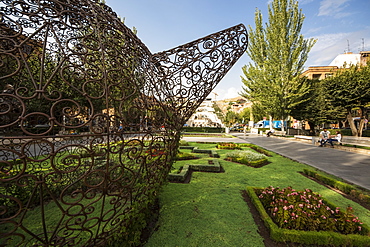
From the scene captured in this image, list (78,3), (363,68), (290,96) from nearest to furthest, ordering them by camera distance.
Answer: (78,3) → (363,68) → (290,96)

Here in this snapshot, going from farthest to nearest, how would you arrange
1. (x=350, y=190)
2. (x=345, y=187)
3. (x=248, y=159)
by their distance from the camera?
(x=248, y=159), (x=345, y=187), (x=350, y=190)

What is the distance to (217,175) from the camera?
5.81 metres

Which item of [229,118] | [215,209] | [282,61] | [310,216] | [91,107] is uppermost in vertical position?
[282,61]

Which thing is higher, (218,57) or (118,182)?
(218,57)

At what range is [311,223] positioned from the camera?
277 cm

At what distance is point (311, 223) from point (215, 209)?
170cm

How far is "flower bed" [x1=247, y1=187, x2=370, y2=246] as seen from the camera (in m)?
2.56

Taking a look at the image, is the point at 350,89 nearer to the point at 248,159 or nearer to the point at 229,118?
the point at 248,159

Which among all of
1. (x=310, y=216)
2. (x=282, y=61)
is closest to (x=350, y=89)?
(x=282, y=61)

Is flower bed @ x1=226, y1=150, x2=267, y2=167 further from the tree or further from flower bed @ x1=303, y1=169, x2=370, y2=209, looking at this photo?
the tree

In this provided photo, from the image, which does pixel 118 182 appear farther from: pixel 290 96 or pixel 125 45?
pixel 290 96

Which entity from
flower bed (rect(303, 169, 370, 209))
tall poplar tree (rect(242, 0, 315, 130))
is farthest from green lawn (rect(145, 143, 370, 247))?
tall poplar tree (rect(242, 0, 315, 130))

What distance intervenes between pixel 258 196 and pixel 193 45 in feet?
12.6

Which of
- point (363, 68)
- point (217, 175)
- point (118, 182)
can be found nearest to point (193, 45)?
point (118, 182)
